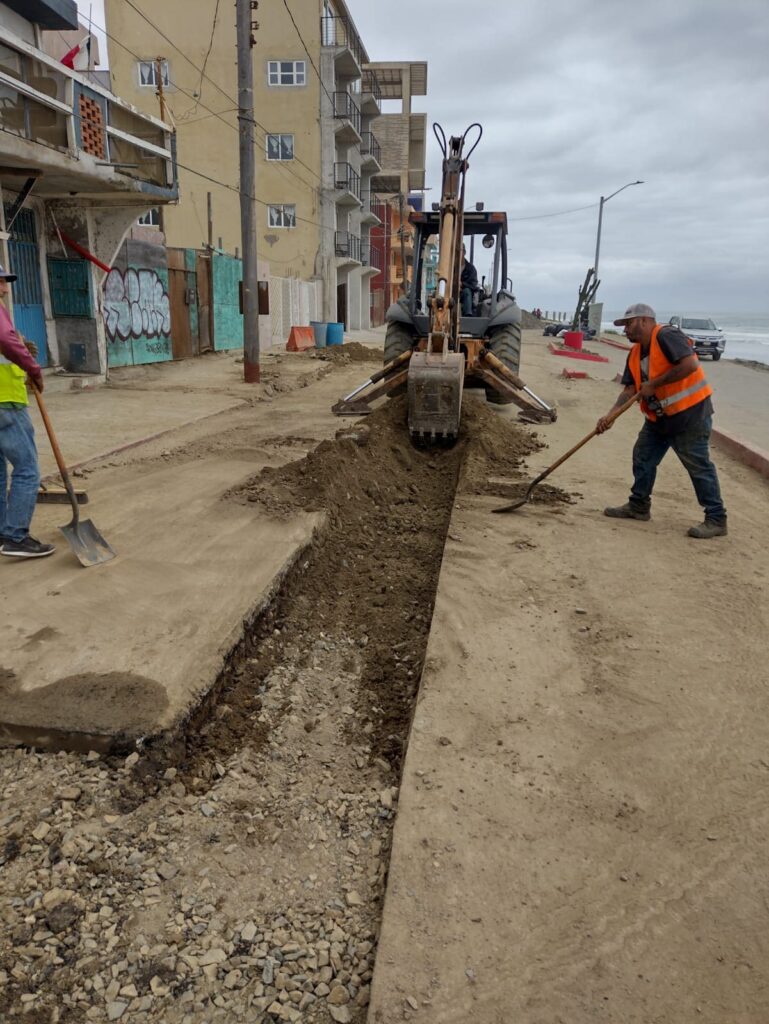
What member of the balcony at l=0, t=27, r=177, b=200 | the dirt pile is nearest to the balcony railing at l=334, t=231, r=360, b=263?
the dirt pile

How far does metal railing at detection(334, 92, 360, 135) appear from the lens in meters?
33.2

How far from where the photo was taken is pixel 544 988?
6.63 ft

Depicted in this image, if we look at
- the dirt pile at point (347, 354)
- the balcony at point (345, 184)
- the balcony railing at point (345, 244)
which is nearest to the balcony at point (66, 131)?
the dirt pile at point (347, 354)

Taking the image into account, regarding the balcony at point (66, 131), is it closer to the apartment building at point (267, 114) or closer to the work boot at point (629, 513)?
the work boot at point (629, 513)

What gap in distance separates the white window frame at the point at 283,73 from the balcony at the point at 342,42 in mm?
1378

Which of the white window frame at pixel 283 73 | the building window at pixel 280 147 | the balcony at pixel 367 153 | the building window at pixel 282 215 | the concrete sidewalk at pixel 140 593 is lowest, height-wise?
the concrete sidewalk at pixel 140 593

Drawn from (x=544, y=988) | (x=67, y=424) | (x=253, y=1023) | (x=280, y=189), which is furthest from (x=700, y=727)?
(x=280, y=189)

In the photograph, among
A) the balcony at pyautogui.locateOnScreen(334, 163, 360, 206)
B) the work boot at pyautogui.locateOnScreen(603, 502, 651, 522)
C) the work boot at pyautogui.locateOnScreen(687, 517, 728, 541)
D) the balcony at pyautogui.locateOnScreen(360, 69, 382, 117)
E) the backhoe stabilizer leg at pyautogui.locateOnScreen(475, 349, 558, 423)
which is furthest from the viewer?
the balcony at pyautogui.locateOnScreen(360, 69, 382, 117)

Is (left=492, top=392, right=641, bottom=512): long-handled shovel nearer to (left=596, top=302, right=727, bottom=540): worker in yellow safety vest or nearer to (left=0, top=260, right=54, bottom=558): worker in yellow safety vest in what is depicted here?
(left=596, top=302, right=727, bottom=540): worker in yellow safety vest

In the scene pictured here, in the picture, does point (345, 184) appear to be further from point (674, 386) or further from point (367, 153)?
point (674, 386)

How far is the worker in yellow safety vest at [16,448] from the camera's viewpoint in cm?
464

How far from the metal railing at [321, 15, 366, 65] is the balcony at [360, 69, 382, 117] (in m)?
1.55

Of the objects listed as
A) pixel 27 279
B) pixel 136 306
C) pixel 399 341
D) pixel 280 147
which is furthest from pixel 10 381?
pixel 280 147

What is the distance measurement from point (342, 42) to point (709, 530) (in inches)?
1468
